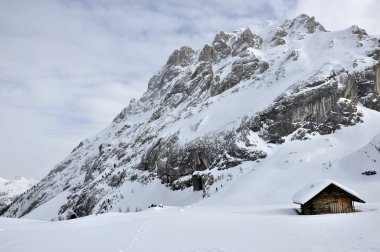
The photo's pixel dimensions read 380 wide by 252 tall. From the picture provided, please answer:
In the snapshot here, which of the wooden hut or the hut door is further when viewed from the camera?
the hut door

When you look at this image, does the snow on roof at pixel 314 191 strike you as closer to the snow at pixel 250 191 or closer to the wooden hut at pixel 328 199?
the wooden hut at pixel 328 199

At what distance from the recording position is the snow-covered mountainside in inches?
2662

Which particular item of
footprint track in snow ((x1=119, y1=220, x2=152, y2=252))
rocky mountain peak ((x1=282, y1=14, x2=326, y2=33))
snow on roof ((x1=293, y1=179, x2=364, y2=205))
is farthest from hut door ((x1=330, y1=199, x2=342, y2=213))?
rocky mountain peak ((x1=282, y1=14, x2=326, y2=33))

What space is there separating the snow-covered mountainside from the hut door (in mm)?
13480

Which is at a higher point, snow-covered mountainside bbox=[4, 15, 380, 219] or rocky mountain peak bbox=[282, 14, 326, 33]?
rocky mountain peak bbox=[282, 14, 326, 33]

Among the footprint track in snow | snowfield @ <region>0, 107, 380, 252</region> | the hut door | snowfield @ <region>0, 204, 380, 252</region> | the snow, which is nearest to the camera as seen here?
snowfield @ <region>0, 204, 380, 252</region>

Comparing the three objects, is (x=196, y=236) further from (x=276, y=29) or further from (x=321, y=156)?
(x=276, y=29)

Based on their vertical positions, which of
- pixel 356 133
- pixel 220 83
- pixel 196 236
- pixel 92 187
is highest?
pixel 220 83

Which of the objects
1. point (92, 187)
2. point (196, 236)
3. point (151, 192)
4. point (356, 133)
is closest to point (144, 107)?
point (92, 187)

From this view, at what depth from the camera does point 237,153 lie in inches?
3147

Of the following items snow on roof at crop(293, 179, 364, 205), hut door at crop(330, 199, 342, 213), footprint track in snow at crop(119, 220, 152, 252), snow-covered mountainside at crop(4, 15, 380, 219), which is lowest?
footprint track in snow at crop(119, 220, 152, 252)

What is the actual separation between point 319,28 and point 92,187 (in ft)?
292

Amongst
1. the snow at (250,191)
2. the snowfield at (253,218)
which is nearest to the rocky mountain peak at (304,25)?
the snow at (250,191)

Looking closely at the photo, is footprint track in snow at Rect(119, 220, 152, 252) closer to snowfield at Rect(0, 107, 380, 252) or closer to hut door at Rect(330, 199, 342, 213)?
snowfield at Rect(0, 107, 380, 252)
